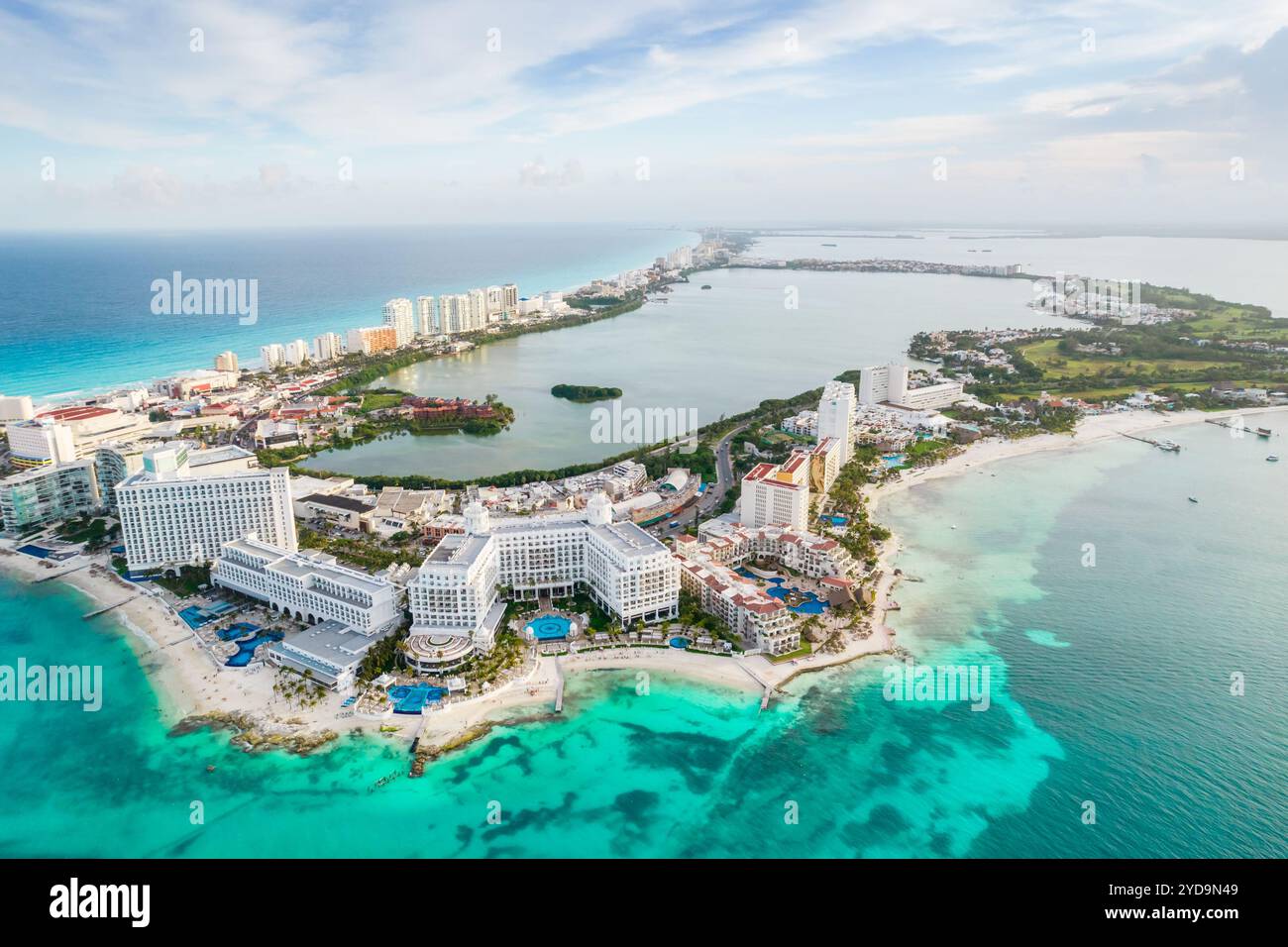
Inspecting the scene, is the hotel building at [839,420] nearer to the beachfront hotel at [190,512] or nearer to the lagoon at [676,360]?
the lagoon at [676,360]

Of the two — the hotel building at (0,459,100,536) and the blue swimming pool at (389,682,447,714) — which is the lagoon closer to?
the hotel building at (0,459,100,536)

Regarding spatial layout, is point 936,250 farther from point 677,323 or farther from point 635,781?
point 635,781

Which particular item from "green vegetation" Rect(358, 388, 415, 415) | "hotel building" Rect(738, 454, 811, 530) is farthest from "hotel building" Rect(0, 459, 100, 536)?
"hotel building" Rect(738, 454, 811, 530)

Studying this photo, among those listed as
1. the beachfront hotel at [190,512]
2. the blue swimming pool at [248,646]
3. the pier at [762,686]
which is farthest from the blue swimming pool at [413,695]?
the beachfront hotel at [190,512]

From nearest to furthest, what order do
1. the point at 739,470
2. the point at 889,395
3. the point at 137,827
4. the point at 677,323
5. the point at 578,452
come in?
the point at 137,827
the point at 739,470
the point at 578,452
the point at 889,395
the point at 677,323

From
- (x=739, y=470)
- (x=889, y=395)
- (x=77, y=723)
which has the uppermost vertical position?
(x=889, y=395)

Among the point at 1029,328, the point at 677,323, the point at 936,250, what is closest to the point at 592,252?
the point at 936,250
